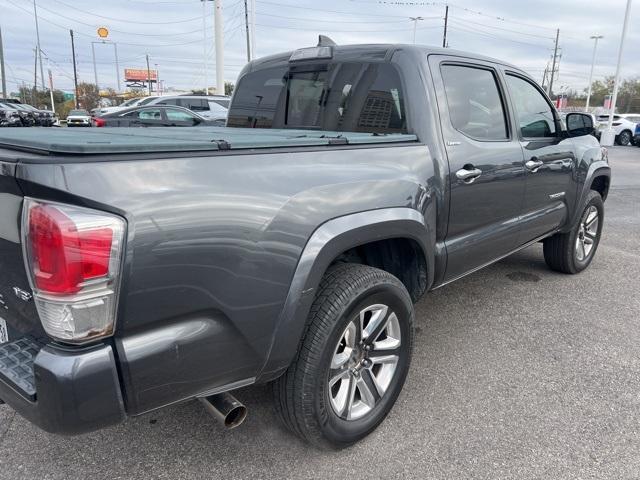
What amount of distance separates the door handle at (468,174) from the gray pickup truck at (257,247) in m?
0.01

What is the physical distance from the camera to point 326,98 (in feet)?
10.7

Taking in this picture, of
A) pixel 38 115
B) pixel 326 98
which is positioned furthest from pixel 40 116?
pixel 326 98

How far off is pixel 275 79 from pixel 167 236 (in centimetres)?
232

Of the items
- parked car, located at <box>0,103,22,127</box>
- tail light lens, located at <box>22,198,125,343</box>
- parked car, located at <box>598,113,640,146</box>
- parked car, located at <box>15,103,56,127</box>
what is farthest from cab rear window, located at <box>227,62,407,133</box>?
parked car, located at <box>15,103,56,127</box>

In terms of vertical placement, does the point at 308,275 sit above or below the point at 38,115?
above

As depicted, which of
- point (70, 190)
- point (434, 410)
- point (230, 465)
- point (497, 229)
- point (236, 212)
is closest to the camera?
point (70, 190)

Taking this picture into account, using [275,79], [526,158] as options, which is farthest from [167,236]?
[526,158]

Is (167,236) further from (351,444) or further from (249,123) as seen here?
(249,123)

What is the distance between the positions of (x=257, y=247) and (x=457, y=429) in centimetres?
150

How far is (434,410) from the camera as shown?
2.70 meters

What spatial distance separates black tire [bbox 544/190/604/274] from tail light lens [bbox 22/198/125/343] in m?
4.19

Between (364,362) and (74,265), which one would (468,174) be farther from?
(74,265)

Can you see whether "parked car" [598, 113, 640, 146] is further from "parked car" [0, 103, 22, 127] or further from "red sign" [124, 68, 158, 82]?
"red sign" [124, 68, 158, 82]

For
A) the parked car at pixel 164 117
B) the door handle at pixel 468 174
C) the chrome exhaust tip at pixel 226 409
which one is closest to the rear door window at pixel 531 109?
the door handle at pixel 468 174
